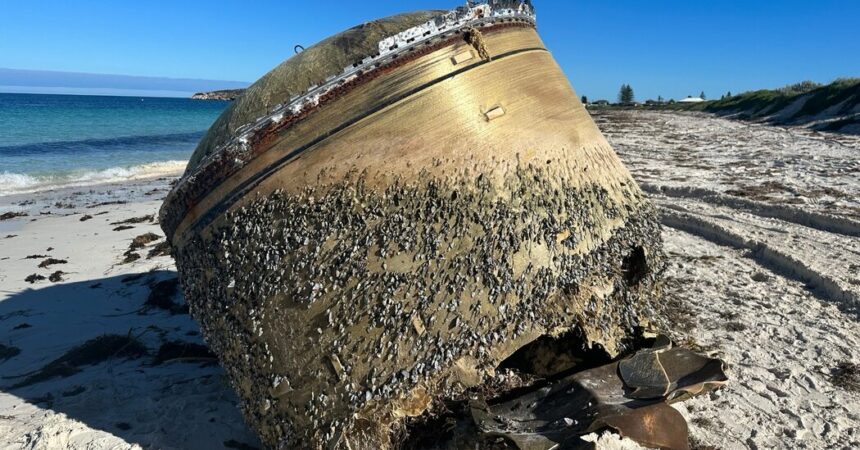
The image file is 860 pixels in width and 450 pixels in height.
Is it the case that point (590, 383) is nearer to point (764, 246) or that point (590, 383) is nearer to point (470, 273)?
point (470, 273)

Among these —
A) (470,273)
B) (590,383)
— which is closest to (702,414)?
(590,383)

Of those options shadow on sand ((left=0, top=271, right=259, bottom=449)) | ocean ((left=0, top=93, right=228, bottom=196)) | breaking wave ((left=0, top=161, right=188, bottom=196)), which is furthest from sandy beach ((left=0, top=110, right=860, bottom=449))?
ocean ((left=0, top=93, right=228, bottom=196))

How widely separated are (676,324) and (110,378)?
13.6ft

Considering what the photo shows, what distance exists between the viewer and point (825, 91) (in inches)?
881

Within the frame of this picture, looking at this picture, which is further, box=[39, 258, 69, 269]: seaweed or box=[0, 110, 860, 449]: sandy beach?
box=[39, 258, 69, 269]: seaweed

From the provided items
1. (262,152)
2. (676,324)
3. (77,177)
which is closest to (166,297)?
(262,152)

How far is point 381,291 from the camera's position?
242 centimetres

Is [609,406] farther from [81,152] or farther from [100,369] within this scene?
[81,152]

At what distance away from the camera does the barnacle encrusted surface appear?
→ 2416 mm

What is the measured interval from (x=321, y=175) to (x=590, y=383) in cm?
152

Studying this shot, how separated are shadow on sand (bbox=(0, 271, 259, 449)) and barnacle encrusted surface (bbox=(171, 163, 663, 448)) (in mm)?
939

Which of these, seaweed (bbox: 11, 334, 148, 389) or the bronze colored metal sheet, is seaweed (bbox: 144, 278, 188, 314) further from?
the bronze colored metal sheet

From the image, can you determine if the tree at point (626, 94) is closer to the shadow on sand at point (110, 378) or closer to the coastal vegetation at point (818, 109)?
the coastal vegetation at point (818, 109)

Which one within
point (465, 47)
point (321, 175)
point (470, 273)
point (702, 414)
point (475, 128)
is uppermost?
point (465, 47)
